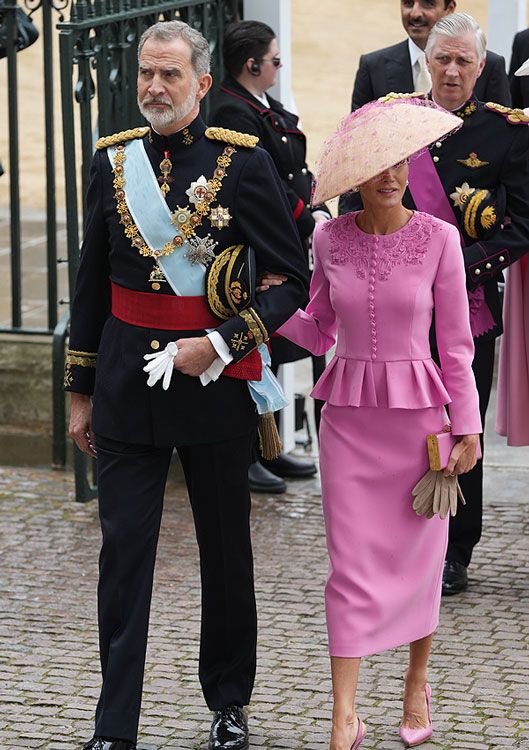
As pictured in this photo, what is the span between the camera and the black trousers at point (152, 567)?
4.51m

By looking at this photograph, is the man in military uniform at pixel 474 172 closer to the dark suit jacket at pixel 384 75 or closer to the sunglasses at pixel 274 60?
the dark suit jacket at pixel 384 75

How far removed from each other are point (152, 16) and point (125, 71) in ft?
1.14

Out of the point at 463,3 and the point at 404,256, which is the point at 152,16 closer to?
the point at 404,256

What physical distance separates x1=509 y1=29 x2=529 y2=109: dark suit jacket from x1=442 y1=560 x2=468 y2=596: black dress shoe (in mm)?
1962

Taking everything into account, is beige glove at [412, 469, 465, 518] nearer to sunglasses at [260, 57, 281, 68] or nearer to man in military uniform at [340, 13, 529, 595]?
man in military uniform at [340, 13, 529, 595]

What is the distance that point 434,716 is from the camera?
4.96 m

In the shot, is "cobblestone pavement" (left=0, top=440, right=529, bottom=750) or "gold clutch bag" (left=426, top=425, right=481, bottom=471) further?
"cobblestone pavement" (left=0, top=440, right=529, bottom=750)

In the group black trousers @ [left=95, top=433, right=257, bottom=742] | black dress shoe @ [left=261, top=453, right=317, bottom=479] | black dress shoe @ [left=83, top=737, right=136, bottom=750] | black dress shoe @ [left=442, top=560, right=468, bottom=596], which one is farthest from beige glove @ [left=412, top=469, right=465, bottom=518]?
black dress shoe @ [left=261, top=453, right=317, bottom=479]

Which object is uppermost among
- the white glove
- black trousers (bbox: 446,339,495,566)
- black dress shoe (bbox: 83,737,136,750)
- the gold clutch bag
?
the white glove

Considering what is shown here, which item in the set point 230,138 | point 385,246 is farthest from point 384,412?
point 230,138

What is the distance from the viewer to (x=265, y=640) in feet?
18.6

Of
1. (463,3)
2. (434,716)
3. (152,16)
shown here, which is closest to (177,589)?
(434,716)

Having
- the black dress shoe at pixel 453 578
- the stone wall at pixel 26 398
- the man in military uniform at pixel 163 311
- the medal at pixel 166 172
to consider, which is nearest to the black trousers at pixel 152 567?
the man in military uniform at pixel 163 311

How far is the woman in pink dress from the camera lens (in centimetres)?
454
